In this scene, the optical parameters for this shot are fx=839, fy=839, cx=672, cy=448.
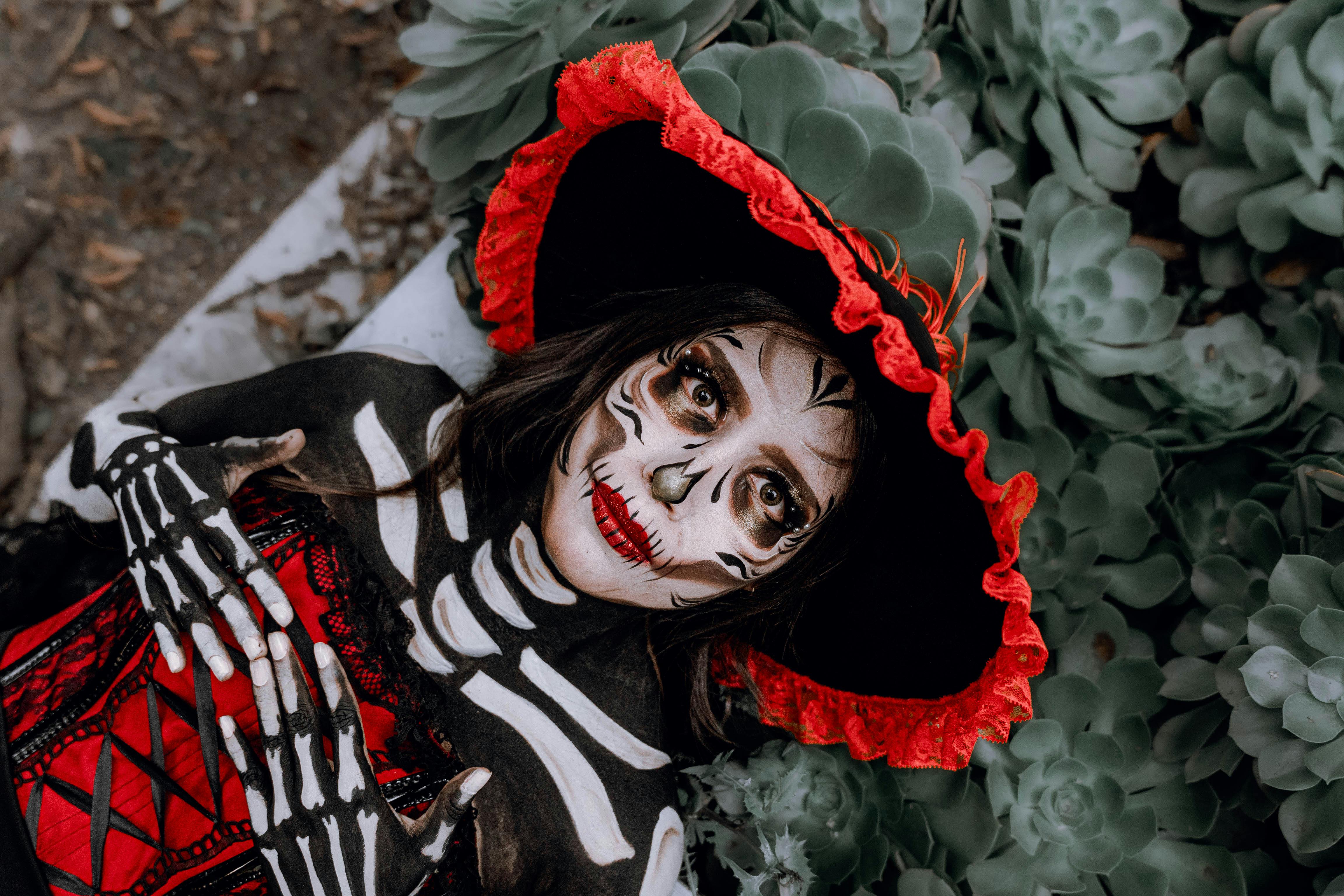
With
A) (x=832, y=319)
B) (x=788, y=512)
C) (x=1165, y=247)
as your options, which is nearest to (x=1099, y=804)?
(x=788, y=512)

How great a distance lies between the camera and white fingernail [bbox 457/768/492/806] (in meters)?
1.18

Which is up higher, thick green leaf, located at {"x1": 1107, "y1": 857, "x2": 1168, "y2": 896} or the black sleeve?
the black sleeve

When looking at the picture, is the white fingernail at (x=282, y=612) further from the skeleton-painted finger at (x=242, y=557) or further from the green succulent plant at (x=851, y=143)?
the green succulent plant at (x=851, y=143)

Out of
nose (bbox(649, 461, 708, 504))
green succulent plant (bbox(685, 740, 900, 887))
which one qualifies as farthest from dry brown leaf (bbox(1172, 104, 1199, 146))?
green succulent plant (bbox(685, 740, 900, 887))

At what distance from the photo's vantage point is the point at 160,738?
1.21m

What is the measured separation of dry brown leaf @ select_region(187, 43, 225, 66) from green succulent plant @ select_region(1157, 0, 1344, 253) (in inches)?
85.9

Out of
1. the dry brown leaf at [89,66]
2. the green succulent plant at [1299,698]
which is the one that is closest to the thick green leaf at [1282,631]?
the green succulent plant at [1299,698]

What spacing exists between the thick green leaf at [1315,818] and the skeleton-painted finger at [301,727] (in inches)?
54.5

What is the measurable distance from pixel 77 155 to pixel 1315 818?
2799mm

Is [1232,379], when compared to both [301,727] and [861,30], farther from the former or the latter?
[301,727]

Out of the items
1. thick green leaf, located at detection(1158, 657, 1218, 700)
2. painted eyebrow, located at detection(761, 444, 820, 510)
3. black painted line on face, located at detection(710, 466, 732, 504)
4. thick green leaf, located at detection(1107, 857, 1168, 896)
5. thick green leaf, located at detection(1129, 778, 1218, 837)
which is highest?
black painted line on face, located at detection(710, 466, 732, 504)

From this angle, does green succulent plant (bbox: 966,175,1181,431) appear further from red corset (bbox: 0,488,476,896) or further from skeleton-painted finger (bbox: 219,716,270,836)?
skeleton-painted finger (bbox: 219,716,270,836)

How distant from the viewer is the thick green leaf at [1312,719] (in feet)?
3.84

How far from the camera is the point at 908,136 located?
1.28 meters
